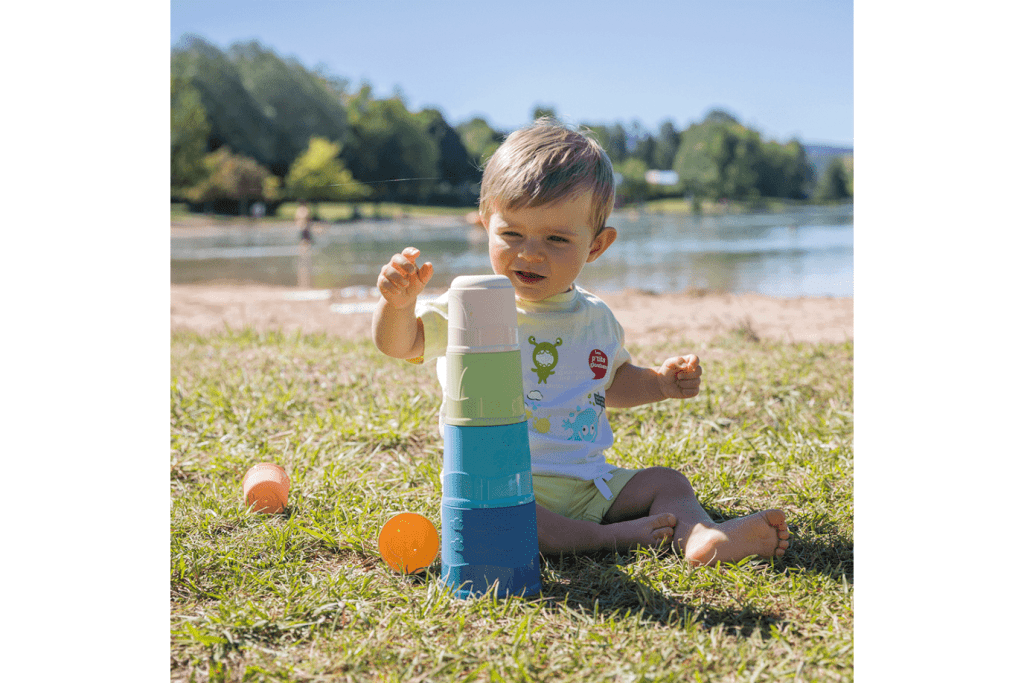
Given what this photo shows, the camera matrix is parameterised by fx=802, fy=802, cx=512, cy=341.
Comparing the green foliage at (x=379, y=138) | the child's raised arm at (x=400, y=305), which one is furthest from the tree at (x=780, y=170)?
the child's raised arm at (x=400, y=305)

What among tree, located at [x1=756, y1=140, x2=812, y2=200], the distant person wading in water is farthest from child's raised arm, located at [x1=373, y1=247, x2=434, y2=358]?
tree, located at [x1=756, y1=140, x2=812, y2=200]

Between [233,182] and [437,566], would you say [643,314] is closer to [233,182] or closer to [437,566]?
[437,566]

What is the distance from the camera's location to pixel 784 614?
67.2 inches

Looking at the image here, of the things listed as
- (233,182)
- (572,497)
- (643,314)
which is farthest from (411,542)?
(233,182)

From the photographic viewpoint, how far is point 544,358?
227 centimetres

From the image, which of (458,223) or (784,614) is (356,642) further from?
(458,223)

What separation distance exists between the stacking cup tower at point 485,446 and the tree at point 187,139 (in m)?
39.5

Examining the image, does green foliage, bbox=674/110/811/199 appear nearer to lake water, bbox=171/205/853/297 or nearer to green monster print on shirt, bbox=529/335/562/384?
lake water, bbox=171/205/853/297

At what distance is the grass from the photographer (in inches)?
60.6

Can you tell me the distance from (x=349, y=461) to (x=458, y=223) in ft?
72.7

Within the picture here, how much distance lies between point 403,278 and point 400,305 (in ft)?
0.27

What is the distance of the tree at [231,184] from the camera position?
35.1m

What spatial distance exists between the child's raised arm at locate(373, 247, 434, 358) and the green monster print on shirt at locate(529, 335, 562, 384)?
1.14 ft

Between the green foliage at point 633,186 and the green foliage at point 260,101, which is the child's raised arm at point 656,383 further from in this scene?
the green foliage at point 260,101
